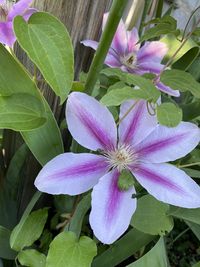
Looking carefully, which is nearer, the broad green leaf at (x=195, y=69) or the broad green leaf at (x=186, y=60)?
the broad green leaf at (x=186, y=60)

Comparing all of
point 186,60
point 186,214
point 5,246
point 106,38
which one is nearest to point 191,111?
point 186,60

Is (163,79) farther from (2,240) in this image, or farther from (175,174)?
(2,240)

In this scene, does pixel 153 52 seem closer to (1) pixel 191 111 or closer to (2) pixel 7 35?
(1) pixel 191 111

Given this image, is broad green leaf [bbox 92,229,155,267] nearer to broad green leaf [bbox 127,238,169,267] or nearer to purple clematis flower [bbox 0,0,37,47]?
broad green leaf [bbox 127,238,169,267]

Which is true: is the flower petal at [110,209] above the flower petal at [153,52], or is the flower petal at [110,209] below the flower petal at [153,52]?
below

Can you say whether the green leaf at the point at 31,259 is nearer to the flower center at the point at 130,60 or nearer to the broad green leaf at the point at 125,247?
the broad green leaf at the point at 125,247

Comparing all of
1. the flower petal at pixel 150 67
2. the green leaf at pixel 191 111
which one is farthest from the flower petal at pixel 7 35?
the green leaf at pixel 191 111
